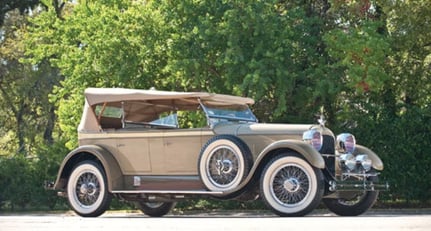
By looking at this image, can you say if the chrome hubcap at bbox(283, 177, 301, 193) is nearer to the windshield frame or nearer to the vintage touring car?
the vintage touring car

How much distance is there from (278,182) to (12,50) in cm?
2629

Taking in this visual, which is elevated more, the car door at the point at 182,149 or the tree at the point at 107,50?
the tree at the point at 107,50

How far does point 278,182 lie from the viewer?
11.5 meters

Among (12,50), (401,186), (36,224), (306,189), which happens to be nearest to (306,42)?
(401,186)

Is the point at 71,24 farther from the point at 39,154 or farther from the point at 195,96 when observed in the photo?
the point at 195,96

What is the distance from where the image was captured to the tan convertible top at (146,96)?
42.1 feet

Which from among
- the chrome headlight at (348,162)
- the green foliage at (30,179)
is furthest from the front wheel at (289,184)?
the green foliage at (30,179)

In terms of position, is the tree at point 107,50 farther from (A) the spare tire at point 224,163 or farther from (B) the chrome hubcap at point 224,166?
(B) the chrome hubcap at point 224,166

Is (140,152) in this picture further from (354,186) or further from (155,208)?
(354,186)

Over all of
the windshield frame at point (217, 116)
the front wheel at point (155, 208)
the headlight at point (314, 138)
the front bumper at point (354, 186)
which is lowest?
the front wheel at point (155, 208)

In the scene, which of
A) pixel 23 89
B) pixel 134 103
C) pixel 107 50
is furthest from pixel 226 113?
pixel 23 89

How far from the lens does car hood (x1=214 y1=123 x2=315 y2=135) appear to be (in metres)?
12.0

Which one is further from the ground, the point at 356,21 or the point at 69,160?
the point at 356,21

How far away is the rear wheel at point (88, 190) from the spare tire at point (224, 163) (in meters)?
1.98
